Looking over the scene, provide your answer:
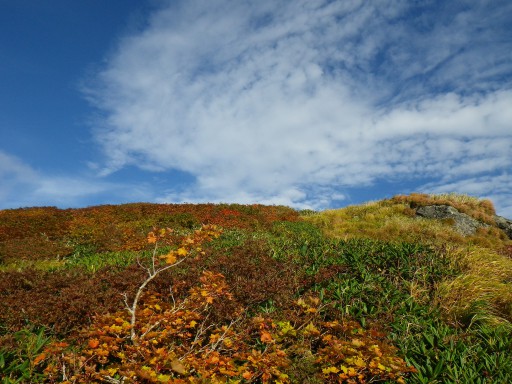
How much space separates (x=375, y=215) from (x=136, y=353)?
2040 cm

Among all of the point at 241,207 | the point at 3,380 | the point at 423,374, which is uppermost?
the point at 241,207

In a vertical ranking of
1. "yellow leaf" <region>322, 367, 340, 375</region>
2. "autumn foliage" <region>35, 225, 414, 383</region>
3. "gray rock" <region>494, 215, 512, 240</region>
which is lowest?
"yellow leaf" <region>322, 367, 340, 375</region>

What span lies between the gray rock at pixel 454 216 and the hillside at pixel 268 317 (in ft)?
38.3

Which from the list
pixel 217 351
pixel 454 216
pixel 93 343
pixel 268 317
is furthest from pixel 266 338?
pixel 454 216

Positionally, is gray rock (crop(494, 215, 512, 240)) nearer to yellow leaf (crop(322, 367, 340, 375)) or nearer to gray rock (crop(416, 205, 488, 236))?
gray rock (crop(416, 205, 488, 236))

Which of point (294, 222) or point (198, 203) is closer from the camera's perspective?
point (294, 222)

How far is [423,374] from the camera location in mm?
4930

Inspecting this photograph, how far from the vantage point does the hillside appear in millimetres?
4648

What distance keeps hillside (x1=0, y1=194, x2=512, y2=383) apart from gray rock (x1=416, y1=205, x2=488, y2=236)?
11.7m

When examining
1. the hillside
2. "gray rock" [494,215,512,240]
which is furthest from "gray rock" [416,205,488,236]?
the hillside

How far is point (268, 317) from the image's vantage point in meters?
6.06

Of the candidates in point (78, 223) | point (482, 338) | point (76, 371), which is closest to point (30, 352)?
point (76, 371)

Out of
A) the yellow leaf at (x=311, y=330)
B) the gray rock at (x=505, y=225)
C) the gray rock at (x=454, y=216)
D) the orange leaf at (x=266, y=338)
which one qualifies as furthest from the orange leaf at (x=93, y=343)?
the gray rock at (x=505, y=225)

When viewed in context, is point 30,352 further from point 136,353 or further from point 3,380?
point 136,353
